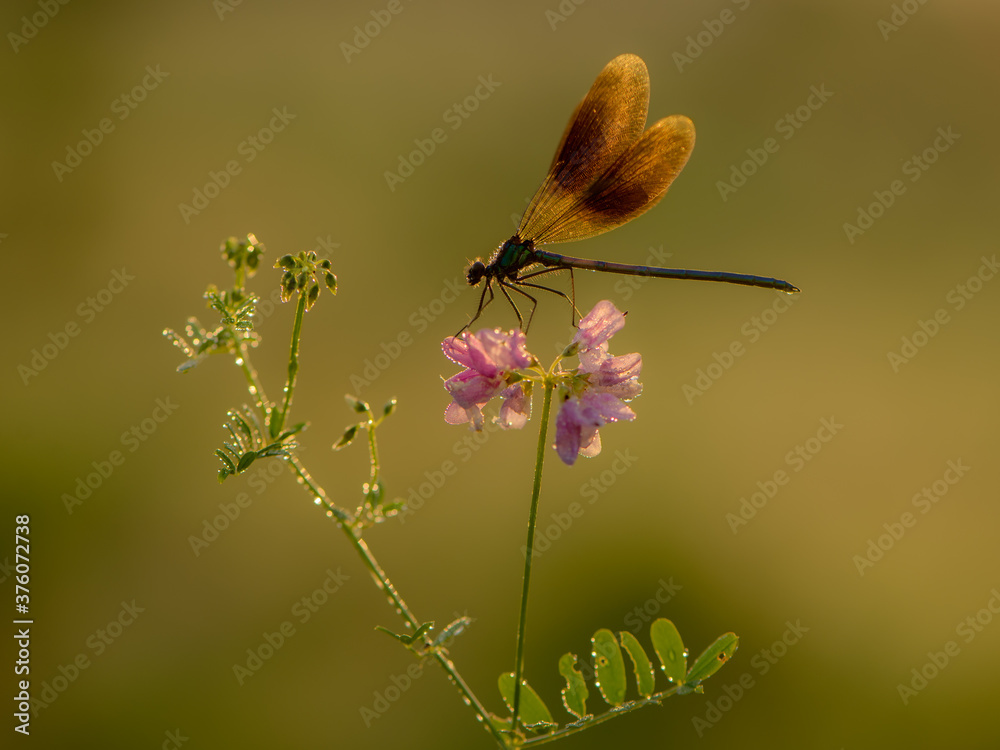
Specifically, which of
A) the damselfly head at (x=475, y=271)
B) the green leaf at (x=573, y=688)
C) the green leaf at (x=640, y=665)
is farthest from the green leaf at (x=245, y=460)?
the damselfly head at (x=475, y=271)

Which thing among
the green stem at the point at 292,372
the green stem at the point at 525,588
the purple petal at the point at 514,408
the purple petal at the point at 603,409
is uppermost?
the green stem at the point at 292,372

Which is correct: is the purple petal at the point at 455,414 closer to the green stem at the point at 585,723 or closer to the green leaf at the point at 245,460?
the green leaf at the point at 245,460

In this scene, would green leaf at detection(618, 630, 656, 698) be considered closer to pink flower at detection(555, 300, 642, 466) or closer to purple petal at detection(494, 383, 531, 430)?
pink flower at detection(555, 300, 642, 466)

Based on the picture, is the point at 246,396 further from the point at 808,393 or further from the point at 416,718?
the point at 808,393

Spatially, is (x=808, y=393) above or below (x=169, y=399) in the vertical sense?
below

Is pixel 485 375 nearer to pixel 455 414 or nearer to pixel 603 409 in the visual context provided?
pixel 455 414

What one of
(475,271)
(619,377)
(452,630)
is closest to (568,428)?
(619,377)

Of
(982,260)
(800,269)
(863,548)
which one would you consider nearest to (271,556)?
(863,548)
